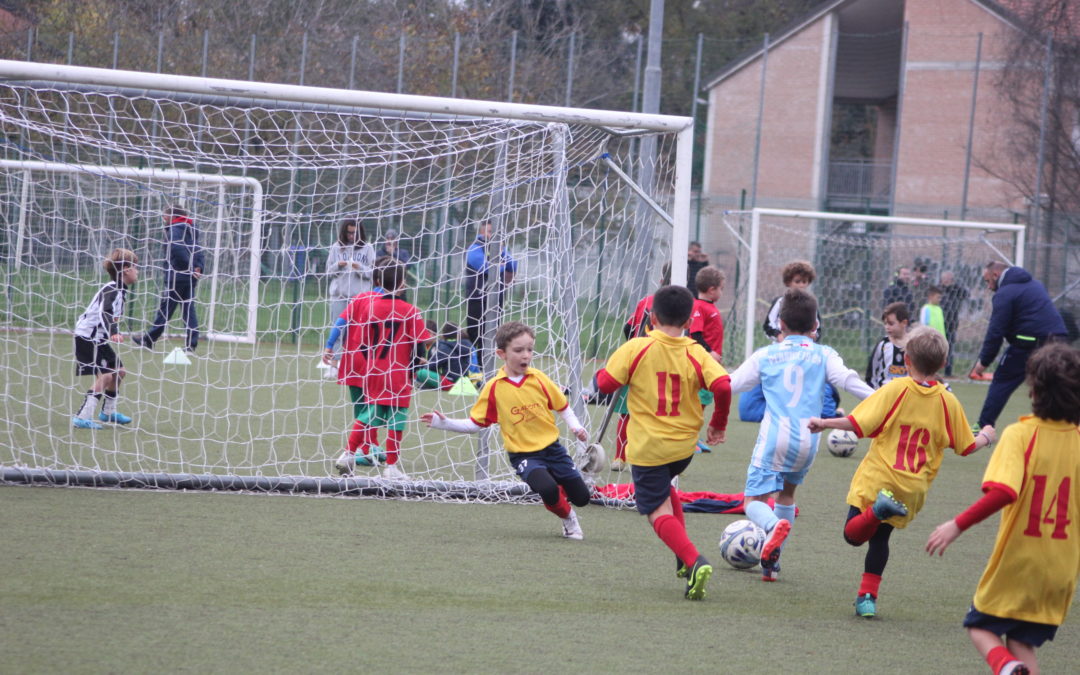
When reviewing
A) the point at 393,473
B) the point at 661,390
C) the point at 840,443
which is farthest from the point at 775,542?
the point at 840,443

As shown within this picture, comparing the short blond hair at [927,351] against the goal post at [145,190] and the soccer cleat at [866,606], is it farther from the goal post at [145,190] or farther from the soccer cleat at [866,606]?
the goal post at [145,190]

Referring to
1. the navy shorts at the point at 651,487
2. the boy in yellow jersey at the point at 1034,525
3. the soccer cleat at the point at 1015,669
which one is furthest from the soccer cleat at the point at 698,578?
the soccer cleat at the point at 1015,669

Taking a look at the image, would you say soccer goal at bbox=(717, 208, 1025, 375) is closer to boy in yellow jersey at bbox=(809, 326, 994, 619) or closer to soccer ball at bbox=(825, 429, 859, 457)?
soccer ball at bbox=(825, 429, 859, 457)

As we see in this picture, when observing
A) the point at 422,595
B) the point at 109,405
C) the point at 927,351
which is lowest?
the point at 422,595

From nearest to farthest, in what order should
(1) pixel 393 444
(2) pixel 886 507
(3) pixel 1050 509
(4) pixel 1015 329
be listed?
(3) pixel 1050 509
(2) pixel 886 507
(1) pixel 393 444
(4) pixel 1015 329

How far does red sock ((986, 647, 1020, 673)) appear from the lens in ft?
11.2

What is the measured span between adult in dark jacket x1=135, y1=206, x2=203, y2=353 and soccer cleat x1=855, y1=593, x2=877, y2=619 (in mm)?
4986

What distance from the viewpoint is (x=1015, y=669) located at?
336cm

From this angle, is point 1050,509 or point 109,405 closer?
point 1050,509

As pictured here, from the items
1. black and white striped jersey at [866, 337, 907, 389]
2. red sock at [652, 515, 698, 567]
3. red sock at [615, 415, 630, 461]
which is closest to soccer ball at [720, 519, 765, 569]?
red sock at [652, 515, 698, 567]

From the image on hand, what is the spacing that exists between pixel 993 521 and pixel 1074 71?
15.3m

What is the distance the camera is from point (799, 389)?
5.16m

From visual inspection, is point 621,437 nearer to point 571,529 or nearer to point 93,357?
point 571,529

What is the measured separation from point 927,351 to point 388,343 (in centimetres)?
384
